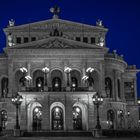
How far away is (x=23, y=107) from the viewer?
90812 mm

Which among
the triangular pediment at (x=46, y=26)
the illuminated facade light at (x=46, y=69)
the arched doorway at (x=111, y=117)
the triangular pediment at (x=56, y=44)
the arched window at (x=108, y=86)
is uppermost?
the triangular pediment at (x=46, y=26)

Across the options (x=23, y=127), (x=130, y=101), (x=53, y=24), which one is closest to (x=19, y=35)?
(x=53, y=24)

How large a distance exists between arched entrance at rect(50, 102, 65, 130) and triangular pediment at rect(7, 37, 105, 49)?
1239 centimetres

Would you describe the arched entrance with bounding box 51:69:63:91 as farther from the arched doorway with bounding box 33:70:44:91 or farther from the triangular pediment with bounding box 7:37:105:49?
the triangular pediment with bounding box 7:37:105:49

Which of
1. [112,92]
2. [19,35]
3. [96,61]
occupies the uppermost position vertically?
[19,35]

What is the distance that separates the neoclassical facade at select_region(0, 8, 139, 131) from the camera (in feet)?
296

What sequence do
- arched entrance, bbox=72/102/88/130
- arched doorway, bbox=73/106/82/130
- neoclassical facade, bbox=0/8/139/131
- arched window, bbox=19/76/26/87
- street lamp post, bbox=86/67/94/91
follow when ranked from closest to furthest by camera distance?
neoclassical facade, bbox=0/8/139/131
street lamp post, bbox=86/67/94/91
arched entrance, bbox=72/102/88/130
arched doorway, bbox=73/106/82/130
arched window, bbox=19/76/26/87

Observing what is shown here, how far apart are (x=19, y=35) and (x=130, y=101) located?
31.5 metres

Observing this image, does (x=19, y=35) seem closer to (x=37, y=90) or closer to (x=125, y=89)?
(x=37, y=90)

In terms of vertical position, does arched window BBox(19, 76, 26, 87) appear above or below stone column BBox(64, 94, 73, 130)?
above

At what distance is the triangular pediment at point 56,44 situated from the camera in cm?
9606

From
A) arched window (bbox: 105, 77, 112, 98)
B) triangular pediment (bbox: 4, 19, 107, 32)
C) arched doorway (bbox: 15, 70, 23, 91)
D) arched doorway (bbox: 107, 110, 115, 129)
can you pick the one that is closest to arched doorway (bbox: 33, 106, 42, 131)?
arched doorway (bbox: 15, 70, 23, 91)

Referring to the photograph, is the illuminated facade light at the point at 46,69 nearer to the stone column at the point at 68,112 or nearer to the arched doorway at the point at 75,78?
the stone column at the point at 68,112

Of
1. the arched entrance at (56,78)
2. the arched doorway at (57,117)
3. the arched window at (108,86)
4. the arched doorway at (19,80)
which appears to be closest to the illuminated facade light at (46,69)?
the arched entrance at (56,78)
